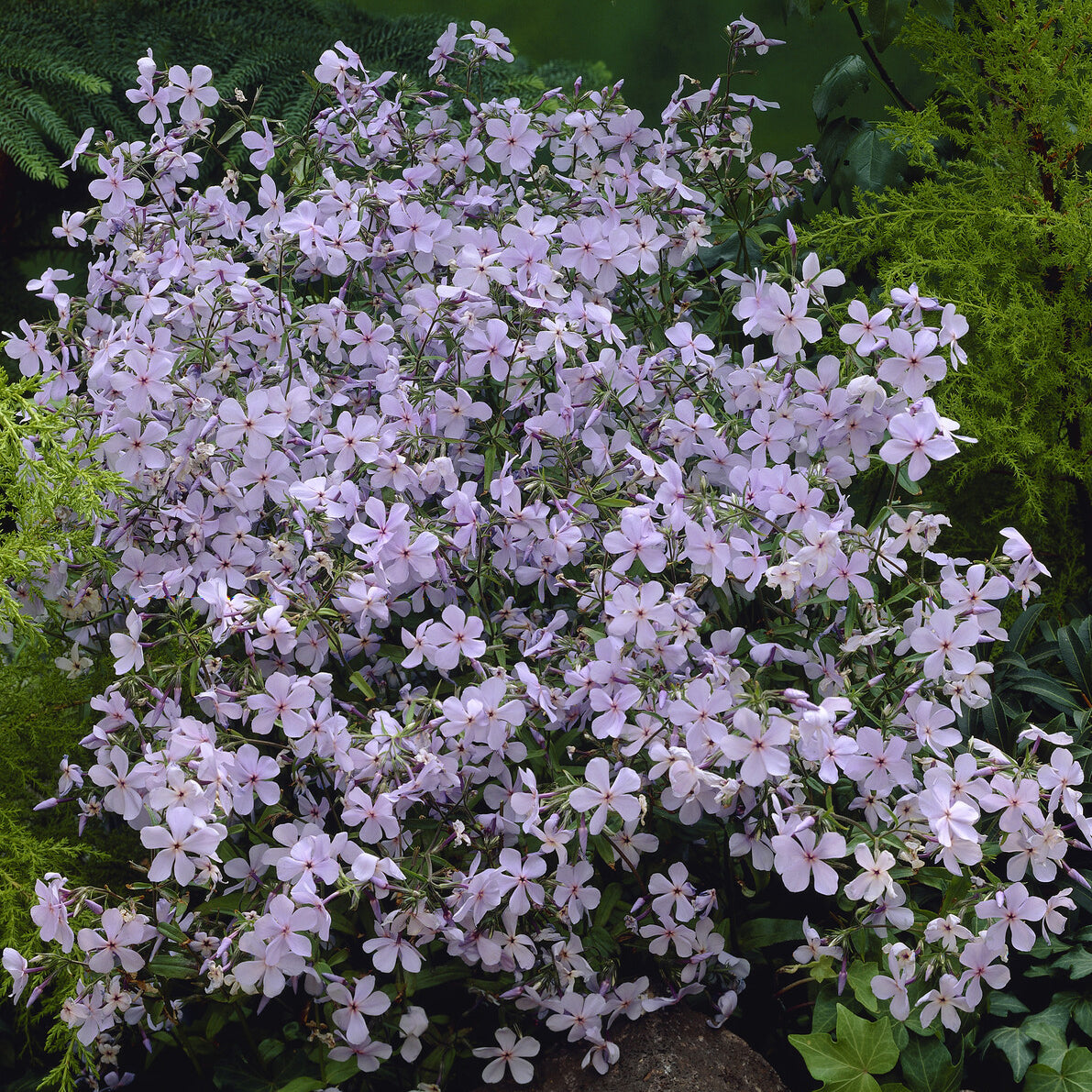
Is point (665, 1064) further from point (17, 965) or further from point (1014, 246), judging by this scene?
point (1014, 246)

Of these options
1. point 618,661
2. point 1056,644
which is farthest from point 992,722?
point 618,661

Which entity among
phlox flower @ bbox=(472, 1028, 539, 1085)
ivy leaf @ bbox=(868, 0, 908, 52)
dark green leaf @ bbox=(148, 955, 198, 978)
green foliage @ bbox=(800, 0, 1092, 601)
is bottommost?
dark green leaf @ bbox=(148, 955, 198, 978)

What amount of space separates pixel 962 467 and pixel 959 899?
962mm

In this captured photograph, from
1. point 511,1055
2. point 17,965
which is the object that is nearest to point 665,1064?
point 511,1055

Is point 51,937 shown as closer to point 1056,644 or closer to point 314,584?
point 314,584

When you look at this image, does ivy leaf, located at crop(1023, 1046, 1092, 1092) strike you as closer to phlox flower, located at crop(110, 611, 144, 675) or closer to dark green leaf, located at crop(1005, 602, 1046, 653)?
dark green leaf, located at crop(1005, 602, 1046, 653)

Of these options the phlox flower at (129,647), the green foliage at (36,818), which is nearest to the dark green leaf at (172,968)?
the green foliage at (36,818)

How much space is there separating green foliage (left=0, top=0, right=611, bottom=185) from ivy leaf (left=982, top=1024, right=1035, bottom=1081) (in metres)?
3.17

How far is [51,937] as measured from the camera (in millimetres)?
1389

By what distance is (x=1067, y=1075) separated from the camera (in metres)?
1.50

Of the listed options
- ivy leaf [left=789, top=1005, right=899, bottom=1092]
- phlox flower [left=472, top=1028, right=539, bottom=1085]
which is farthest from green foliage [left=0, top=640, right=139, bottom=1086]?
ivy leaf [left=789, top=1005, right=899, bottom=1092]

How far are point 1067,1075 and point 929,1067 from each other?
0.19m

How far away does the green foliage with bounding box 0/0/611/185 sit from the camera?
377cm

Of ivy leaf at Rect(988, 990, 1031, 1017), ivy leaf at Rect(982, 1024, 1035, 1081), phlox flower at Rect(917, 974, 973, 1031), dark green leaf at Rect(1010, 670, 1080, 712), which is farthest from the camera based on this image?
dark green leaf at Rect(1010, 670, 1080, 712)
